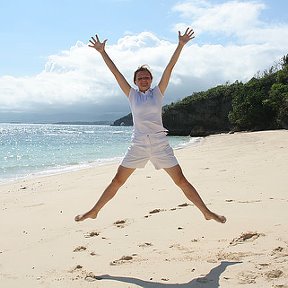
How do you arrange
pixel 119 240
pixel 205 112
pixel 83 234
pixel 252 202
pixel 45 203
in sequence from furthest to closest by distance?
1. pixel 205 112
2. pixel 45 203
3. pixel 252 202
4. pixel 83 234
5. pixel 119 240

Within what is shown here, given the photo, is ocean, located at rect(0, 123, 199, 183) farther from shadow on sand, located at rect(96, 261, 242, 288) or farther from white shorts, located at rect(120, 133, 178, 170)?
shadow on sand, located at rect(96, 261, 242, 288)

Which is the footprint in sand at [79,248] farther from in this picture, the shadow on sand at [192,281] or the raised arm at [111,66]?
the raised arm at [111,66]

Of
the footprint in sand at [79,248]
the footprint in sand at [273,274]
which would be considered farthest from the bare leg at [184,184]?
the footprint in sand at [79,248]

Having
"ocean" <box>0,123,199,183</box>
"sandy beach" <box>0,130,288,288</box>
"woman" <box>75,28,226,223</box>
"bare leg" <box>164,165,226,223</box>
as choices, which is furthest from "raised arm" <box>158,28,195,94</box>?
"ocean" <box>0,123,199,183</box>

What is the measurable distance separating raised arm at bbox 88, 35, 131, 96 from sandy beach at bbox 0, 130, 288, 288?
5.78 feet

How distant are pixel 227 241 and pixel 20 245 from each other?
8.02 feet

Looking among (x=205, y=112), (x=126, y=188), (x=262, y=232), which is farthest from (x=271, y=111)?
(x=262, y=232)

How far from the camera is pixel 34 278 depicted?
12.5 feet

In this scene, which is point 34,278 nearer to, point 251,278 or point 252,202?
point 251,278

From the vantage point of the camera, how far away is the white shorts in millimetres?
4340

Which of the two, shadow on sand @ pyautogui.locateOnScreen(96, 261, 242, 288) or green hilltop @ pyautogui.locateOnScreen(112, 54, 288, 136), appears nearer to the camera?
shadow on sand @ pyautogui.locateOnScreen(96, 261, 242, 288)

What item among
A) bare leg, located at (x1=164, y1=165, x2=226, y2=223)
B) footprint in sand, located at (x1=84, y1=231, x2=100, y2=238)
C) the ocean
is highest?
bare leg, located at (x1=164, y1=165, x2=226, y2=223)

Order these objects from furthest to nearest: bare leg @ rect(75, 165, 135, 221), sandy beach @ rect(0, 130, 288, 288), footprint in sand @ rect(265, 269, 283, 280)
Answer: bare leg @ rect(75, 165, 135, 221) → sandy beach @ rect(0, 130, 288, 288) → footprint in sand @ rect(265, 269, 283, 280)

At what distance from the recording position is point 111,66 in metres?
4.67
